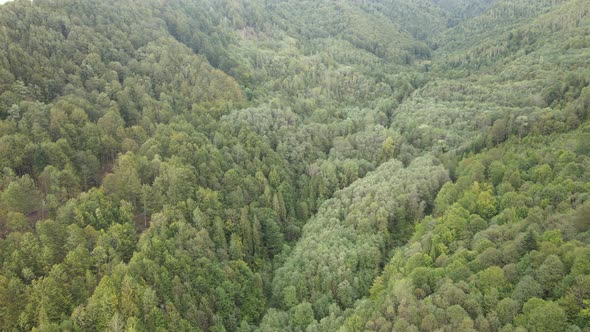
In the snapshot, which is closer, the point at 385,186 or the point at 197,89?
the point at 385,186

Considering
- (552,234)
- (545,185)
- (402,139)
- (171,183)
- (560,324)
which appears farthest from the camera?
(402,139)

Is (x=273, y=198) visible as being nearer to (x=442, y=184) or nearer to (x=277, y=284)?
(x=277, y=284)

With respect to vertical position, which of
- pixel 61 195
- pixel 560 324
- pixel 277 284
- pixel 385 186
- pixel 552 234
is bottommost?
pixel 277 284

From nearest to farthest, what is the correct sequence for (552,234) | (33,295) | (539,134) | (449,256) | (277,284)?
(552,234)
(33,295)
(449,256)
(277,284)
(539,134)

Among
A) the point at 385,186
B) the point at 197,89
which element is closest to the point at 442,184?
the point at 385,186

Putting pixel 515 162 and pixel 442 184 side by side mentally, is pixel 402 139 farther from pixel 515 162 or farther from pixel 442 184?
pixel 515 162

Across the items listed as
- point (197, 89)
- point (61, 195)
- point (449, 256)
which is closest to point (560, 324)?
point (449, 256)

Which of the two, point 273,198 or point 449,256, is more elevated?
point 449,256
